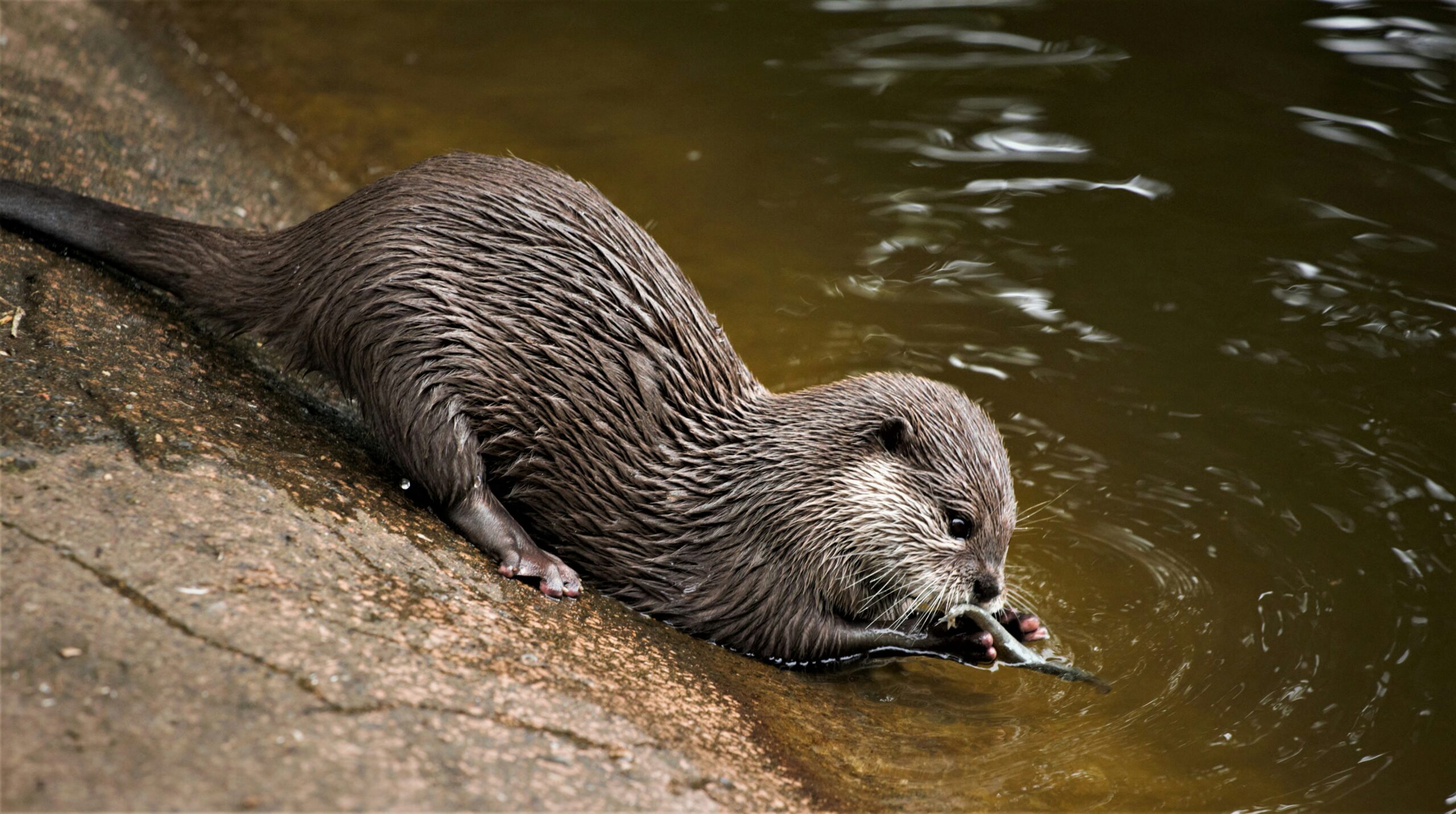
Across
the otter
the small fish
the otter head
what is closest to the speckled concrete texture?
the otter

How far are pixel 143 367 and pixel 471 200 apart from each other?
0.90 m

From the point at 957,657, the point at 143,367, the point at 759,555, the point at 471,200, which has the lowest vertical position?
the point at 957,657

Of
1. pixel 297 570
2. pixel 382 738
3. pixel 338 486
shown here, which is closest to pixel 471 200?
pixel 338 486

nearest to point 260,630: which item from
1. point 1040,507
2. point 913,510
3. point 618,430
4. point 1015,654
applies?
point 618,430

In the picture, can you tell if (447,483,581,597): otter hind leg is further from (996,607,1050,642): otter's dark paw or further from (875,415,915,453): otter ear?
(996,607,1050,642): otter's dark paw

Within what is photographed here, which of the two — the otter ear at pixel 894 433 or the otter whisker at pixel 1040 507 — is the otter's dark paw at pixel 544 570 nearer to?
the otter ear at pixel 894 433

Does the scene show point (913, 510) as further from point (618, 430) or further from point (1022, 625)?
point (618, 430)

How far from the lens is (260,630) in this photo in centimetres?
219

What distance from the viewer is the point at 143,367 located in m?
2.98

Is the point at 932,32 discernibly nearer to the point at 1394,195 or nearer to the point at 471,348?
the point at 1394,195

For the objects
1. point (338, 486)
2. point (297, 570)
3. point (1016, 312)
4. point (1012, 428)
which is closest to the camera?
point (297, 570)

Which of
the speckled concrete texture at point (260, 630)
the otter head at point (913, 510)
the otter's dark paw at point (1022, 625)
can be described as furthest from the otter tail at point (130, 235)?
the otter's dark paw at point (1022, 625)

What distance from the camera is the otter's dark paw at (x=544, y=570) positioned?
9.51 ft

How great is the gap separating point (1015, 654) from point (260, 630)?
184 centimetres
